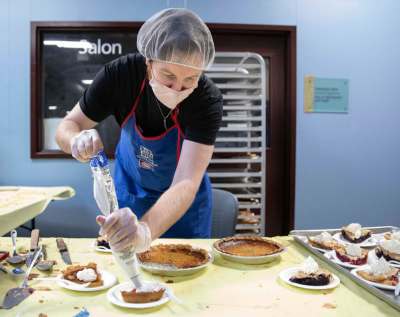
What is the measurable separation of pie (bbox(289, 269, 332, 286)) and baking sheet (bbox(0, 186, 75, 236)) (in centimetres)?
137

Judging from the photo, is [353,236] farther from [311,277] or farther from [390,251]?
[311,277]

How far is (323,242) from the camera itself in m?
1.44

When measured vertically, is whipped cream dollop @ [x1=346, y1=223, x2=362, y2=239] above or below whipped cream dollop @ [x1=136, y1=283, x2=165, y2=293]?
above

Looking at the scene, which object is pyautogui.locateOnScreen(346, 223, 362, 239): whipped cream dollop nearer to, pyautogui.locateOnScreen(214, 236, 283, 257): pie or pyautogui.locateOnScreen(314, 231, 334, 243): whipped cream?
pyautogui.locateOnScreen(314, 231, 334, 243): whipped cream

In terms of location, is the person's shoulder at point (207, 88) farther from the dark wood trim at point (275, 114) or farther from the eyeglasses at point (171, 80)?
the dark wood trim at point (275, 114)

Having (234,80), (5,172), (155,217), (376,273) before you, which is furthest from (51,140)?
(376,273)

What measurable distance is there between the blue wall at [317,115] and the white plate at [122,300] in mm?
2058

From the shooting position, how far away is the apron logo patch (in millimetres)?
1627

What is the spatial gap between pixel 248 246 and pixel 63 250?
27.0 inches

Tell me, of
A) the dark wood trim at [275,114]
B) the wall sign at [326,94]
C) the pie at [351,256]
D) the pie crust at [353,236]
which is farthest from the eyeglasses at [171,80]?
the wall sign at [326,94]

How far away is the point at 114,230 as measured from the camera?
3.13ft

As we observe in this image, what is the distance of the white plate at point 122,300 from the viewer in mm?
938

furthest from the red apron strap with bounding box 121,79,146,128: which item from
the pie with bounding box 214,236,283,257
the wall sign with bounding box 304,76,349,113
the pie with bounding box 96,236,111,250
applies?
the wall sign with bounding box 304,76,349,113

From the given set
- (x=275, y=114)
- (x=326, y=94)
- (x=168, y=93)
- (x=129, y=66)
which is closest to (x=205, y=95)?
(x=168, y=93)
